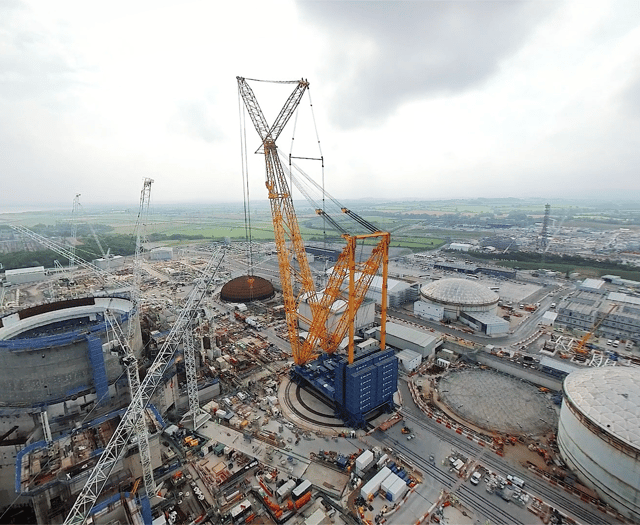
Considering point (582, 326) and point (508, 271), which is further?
point (508, 271)

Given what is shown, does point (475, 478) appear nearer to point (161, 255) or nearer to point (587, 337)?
point (587, 337)

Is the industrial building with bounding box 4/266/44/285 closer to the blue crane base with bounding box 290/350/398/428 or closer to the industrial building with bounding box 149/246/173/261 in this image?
the industrial building with bounding box 149/246/173/261

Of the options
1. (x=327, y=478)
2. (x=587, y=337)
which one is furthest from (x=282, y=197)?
(x=587, y=337)

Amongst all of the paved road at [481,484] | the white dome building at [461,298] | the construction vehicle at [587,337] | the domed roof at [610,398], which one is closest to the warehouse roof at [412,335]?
the paved road at [481,484]

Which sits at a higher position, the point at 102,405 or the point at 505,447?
the point at 102,405

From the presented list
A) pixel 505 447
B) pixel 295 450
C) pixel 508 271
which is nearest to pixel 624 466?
pixel 505 447

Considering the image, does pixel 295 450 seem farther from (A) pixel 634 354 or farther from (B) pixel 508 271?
(B) pixel 508 271

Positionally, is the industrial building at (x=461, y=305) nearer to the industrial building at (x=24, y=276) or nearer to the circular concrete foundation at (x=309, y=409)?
the circular concrete foundation at (x=309, y=409)
